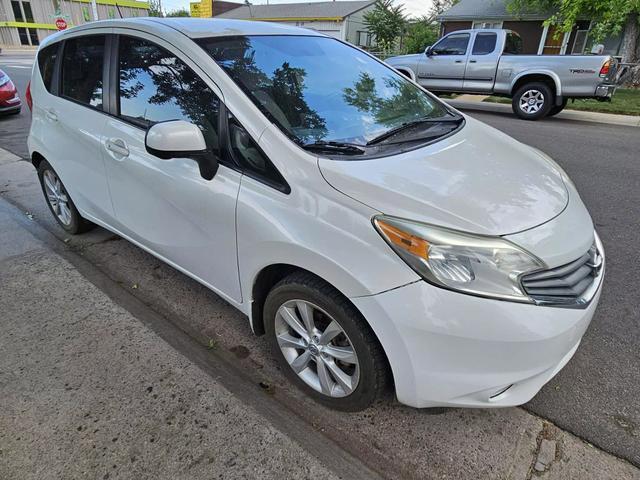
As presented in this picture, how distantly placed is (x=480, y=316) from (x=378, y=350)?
46cm

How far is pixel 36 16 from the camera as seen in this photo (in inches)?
1727

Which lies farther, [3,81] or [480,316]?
[3,81]

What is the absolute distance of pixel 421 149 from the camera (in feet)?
7.18

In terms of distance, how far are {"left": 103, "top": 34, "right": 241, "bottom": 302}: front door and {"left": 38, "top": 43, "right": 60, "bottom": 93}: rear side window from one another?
45.0 inches

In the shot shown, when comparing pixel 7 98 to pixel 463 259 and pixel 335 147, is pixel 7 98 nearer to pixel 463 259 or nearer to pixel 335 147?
pixel 335 147

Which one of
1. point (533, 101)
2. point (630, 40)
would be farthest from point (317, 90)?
point (630, 40)

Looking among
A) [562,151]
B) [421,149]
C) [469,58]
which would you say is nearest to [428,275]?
[421,149]

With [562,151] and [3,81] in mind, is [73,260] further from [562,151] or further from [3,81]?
[3,81]

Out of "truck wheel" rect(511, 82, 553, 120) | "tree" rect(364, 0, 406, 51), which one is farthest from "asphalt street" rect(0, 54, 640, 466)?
"tree" rect(364, 0, 406, 51)

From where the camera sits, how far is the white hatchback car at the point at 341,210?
166cm

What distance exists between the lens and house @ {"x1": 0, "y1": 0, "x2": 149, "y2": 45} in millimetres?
41619

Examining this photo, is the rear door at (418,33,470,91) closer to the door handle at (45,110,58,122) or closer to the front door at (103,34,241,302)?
the door handle at (45,110,58,122)

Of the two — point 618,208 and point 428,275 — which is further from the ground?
point 428,275

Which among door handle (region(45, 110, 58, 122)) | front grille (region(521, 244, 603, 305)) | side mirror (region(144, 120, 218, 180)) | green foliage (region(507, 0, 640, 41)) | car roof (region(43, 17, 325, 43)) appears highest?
green foliage (region(507, 0, 640, 41))
